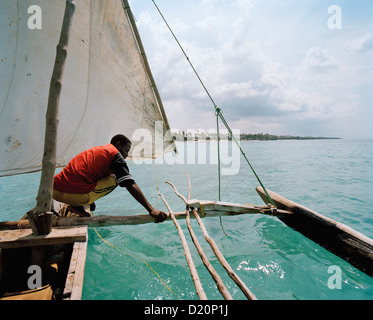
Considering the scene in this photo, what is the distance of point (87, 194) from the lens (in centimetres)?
313

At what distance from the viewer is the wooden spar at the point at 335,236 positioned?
2880mm

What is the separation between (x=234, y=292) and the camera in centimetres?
308

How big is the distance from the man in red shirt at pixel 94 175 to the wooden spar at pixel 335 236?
2.94 m

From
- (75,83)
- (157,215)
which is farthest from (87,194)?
(75,83)

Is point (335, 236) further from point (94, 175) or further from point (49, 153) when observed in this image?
point (49, 153)

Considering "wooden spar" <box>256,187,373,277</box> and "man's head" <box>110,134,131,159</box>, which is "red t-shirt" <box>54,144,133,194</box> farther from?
"wooden spar" <box>256,187,373,277</box>

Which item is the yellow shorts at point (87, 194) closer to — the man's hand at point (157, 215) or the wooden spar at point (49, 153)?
the wooden spar at point (49, 153)

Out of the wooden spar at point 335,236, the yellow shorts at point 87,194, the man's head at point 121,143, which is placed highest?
the man's head at point 121,143

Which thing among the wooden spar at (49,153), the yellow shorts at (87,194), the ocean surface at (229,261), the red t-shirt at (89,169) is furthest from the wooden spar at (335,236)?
the wooden spar at (49,153)

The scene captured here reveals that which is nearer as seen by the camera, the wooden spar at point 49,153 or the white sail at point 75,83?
the wooden spar at point 49,153

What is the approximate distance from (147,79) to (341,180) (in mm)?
13565

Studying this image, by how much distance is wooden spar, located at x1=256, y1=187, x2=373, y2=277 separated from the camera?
2.88 metres

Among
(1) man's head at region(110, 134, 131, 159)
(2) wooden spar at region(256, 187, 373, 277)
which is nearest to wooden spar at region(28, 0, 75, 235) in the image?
(1) man's head at region(110, 134, 131, 159)

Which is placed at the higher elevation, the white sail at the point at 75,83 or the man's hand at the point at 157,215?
the white sail at the point at 75,83
